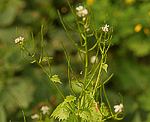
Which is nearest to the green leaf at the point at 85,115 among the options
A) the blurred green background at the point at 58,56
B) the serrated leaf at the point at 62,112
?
the serrated leaf at the point at 62,112

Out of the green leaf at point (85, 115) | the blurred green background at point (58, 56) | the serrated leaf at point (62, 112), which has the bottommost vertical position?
the green leaf at point (85, 115)

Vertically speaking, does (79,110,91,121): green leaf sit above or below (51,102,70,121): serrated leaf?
below

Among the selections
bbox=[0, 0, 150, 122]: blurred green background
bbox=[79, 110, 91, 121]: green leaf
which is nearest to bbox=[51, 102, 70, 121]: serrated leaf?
bbox=[79, 110, 91, 121]: green leaf

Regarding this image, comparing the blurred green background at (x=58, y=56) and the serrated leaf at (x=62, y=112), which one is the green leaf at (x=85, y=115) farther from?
the blurred green background at (x=58, y=56)

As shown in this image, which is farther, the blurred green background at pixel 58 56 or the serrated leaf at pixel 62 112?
the blurred green background at pixel 58 56

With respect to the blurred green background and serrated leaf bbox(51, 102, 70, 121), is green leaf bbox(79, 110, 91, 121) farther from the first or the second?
the blurred green background

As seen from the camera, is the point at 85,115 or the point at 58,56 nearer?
the point at 85,115

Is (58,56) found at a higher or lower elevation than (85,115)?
higher

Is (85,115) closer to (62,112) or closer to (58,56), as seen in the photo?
(62,112)

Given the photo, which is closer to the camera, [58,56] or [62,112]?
[62,112]

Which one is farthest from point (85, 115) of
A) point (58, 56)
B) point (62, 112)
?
point (58, 56)
